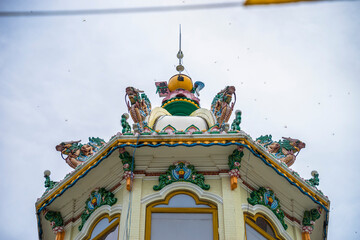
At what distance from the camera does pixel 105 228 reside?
1309 centimetres

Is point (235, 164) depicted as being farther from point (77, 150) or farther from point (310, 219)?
point (77, 150)

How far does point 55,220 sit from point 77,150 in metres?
1.77

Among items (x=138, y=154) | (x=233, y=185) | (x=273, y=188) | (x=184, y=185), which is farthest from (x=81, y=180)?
(x=273, y=188)

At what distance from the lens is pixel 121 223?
12.6m

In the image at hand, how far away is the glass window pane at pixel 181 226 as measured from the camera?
40.5 feet

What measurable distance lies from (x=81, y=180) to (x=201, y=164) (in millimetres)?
2808

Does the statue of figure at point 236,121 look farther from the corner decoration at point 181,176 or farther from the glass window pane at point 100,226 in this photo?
the glass window pane at point 100,226

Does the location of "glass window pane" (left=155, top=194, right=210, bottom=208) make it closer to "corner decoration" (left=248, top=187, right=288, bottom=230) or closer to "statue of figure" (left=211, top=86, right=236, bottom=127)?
"corner decoration" (left=248, top=187, right=288, bottom=230)

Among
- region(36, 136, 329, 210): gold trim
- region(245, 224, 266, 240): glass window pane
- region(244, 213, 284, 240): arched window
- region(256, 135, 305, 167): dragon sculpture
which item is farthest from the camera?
region(256, 135, 305, 167): dragon sculpture

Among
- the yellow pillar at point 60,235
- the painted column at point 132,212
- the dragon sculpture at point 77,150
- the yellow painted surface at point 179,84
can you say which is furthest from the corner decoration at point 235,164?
the yellow painted surface at point 179,84

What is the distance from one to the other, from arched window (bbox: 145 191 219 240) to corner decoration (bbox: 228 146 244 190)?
0.70m

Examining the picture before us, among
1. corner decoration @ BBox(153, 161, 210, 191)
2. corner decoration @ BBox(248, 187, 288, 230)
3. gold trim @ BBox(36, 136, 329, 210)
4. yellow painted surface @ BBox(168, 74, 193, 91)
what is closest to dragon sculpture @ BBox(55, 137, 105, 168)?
gold trim @ BBox(36, 136, 329, 210)

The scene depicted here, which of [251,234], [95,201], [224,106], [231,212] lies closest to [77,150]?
[95,201]

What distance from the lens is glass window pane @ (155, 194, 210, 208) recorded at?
12828mm
